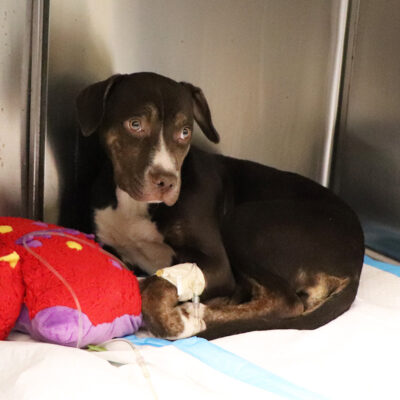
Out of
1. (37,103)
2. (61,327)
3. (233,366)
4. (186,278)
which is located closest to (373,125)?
(186,278)

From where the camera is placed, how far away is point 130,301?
2.37 metres

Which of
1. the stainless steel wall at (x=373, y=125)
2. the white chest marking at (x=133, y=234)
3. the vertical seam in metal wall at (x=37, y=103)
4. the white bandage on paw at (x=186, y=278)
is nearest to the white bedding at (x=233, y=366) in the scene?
the white bandage on paw at (x=186, y=278)

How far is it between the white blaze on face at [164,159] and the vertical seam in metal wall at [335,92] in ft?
6.16

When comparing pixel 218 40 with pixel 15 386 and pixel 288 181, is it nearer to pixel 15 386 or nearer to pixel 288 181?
pixel 288 181

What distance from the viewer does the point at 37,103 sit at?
10.0 feet

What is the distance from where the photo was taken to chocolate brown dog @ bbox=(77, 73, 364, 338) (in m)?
2.61

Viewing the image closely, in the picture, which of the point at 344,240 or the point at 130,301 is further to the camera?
the point at 344,240

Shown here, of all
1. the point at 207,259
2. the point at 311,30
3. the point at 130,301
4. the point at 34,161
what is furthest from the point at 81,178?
the point at 311,30

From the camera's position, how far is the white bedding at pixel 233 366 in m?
1.74

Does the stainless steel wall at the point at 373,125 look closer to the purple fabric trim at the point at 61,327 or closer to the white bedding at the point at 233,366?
the white bedding at the point at 233,366

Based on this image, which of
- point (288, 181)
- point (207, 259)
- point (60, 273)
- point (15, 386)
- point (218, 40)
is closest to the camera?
point (15, 386)

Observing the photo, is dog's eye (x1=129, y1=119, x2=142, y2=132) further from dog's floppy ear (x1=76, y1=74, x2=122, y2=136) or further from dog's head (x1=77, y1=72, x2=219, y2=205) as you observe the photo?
dog's floppy ear (x1=76, y1=74, x2=122, y2=136)

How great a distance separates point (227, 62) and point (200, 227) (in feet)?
4.26

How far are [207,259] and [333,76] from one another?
6.47 feet
